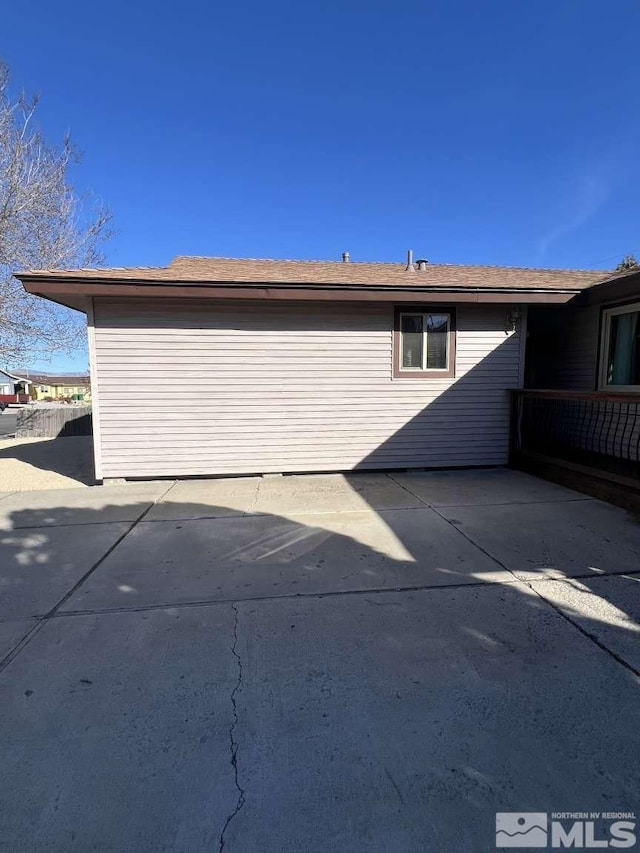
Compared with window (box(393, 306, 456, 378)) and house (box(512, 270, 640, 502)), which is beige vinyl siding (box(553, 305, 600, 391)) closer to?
house (box(512, 270, 640, 502))

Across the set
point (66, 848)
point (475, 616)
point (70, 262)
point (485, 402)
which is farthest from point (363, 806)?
point (70, 262)

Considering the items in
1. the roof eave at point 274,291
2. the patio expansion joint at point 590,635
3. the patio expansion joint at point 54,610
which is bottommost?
the patio expansion joint at point 54,610

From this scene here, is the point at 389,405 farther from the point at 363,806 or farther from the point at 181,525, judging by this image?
the point at 363,806

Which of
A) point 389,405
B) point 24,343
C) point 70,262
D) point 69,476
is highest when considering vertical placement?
point 70,262

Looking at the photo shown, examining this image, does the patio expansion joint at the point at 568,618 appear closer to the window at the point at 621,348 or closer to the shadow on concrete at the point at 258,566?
the shadow on concrete at the point at 258,566

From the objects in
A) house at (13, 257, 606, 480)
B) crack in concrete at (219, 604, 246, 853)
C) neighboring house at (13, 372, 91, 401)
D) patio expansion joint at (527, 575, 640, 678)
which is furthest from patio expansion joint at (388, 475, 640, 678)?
neighboring house at (13, 372, 91, 401)

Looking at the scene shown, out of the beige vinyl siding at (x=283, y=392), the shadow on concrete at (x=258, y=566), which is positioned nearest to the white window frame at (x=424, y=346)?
the beige vinyl siding at (x=283, y=392)

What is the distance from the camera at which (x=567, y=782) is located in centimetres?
157

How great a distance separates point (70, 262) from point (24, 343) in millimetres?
2528

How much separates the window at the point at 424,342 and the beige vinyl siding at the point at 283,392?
15cm

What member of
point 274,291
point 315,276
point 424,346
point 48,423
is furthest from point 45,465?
point 424,346

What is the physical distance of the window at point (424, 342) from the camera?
6.86 m

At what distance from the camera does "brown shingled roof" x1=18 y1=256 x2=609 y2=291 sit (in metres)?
5.94

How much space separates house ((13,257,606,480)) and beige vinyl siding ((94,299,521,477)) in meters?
0.02
